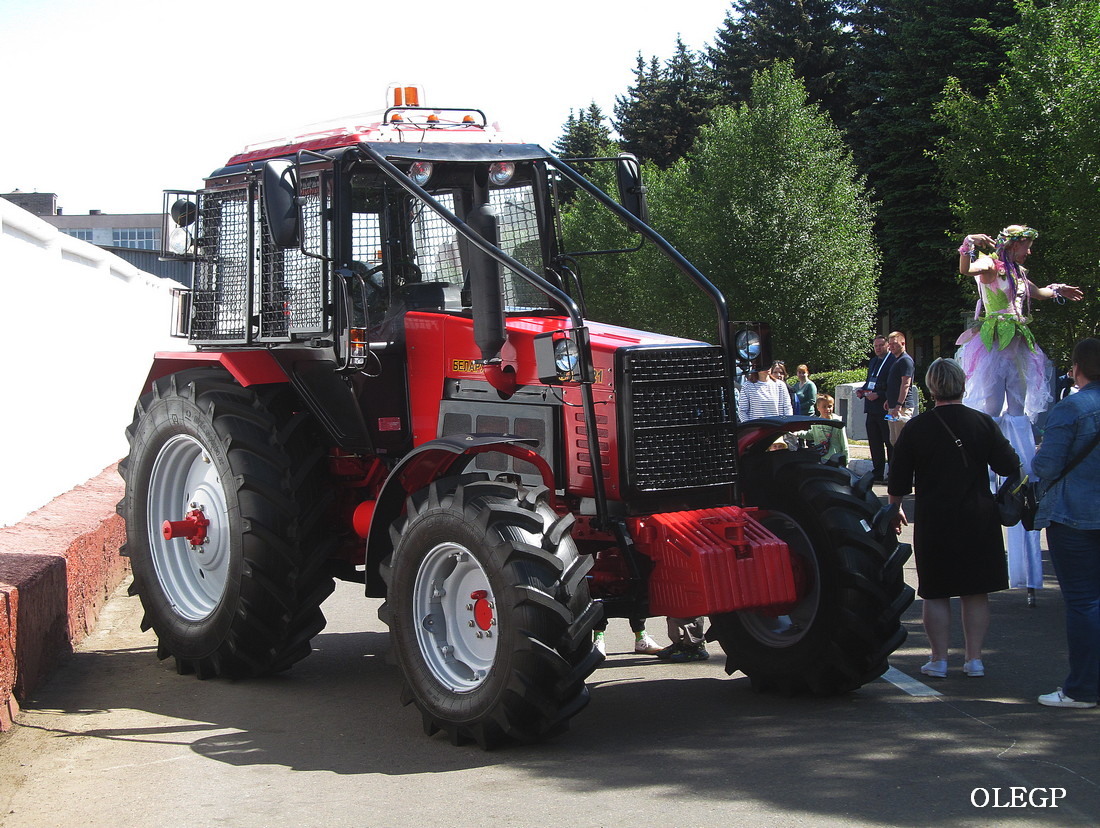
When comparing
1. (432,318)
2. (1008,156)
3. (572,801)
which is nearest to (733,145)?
(1008,156)

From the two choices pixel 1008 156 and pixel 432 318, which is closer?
pixel 432 318

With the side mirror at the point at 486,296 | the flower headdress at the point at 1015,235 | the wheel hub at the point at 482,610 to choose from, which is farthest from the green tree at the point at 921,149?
the wheel hub at the point at 482,610

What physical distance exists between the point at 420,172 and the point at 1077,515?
13.0 ft

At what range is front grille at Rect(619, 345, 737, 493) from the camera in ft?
20.1

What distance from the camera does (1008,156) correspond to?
32.6 m

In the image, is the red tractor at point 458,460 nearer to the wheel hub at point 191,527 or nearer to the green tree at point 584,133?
the wheel hub at point 191,527

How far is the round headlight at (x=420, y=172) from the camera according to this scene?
723cm

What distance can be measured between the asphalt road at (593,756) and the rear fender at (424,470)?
884 millimetres

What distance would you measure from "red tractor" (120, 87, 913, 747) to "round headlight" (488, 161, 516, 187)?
14 millimetres

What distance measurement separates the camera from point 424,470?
6.54 metres

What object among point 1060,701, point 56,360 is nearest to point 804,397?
point 56,360

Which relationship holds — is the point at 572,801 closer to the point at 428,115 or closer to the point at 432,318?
the point at 432,318

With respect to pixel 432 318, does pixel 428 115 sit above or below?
above

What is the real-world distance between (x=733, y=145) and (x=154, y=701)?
32.3 metres
